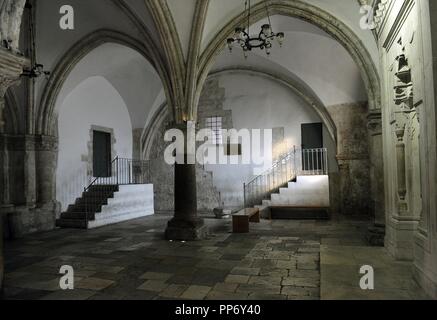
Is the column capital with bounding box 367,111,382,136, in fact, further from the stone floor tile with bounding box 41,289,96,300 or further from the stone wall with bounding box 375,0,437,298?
the stone floor tile with bounding box 41,289,96,300

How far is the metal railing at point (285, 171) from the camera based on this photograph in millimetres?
11344

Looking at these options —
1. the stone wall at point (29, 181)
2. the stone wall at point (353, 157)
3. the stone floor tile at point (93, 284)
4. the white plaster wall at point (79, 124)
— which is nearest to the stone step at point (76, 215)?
the stone wall at point (29, 181)

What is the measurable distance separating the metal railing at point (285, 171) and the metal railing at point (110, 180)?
14.4 feet

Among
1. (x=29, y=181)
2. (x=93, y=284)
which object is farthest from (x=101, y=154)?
(x=93, y=284)

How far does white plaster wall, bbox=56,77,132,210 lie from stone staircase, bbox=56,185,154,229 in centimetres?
52

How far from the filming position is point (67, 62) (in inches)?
337

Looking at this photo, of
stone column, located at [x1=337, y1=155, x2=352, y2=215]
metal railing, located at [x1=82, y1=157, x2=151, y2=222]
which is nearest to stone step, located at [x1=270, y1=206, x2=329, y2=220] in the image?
stone column, located at [x1=337, y1=155, x2=352, y2=215]

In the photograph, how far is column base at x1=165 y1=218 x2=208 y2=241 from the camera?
22.7 feet

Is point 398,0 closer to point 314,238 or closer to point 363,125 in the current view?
point 314,238

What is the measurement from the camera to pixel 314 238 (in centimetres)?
708

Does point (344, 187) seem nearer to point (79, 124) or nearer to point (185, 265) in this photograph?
point (185, 265)

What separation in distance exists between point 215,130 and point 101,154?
14.4ft

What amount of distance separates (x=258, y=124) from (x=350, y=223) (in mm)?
4946
